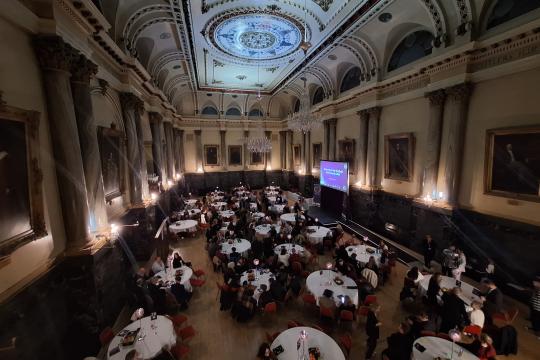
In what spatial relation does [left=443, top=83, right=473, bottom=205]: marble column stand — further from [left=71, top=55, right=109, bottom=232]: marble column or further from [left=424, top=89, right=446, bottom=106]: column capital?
[left=71, top=55, right=109, bottom=232]: marble column

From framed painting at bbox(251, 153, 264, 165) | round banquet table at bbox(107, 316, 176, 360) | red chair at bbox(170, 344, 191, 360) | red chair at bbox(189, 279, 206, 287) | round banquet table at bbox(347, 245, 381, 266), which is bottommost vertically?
red chair at bbox(189, 279, 206, 287)

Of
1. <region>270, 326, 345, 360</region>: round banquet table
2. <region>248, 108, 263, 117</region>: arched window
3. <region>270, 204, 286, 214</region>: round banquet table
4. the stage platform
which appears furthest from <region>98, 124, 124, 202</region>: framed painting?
<region>248, 108, 263, 117</region>: arched window

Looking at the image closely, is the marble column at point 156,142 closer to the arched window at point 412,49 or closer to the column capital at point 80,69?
the column capital at point 80,69

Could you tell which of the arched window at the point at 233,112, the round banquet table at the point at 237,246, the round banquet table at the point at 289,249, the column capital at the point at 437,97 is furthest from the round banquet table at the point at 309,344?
the arched window at the point at 233,112

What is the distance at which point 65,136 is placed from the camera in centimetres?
416

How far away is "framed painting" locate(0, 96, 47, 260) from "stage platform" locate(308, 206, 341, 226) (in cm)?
1073

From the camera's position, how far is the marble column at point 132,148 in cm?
752

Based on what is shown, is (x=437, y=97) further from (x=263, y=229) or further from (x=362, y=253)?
(x=263, y=229)

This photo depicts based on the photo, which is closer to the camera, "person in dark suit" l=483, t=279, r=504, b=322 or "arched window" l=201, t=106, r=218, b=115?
"person in dark suit" l=483, t=279, r=504, b=322

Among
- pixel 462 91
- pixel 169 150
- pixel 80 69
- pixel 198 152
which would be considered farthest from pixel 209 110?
pixel 462 91

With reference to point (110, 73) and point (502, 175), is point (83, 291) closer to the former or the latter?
point (110, 73)

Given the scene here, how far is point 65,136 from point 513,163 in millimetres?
10139

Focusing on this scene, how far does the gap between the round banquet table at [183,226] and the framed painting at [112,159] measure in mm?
3752

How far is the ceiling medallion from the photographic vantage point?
26.2ft
